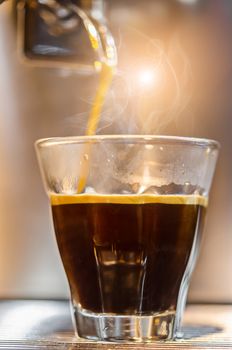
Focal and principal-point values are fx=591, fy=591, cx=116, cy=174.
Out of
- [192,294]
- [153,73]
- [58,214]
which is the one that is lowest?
[192,294]

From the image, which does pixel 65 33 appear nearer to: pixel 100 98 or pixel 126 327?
pixel 100 98

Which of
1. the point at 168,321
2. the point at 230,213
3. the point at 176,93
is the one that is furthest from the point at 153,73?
the point at 168,321

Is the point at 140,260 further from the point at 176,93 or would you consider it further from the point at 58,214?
the point at 176,93

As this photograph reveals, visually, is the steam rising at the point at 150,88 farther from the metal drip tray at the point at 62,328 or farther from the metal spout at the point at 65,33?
the metal drip tray at the point at 62,328

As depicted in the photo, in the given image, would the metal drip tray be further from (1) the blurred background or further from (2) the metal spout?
(2) the metal spout

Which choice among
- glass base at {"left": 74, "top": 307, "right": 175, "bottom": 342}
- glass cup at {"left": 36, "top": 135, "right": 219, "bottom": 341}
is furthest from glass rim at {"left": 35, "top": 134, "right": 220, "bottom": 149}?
glass base at {"left": 74, "top": 307, "right": 175, "bottom": 342}

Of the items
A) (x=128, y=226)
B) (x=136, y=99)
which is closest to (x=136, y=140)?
(x=128, y=226)

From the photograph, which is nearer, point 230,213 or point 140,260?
point 140,260
